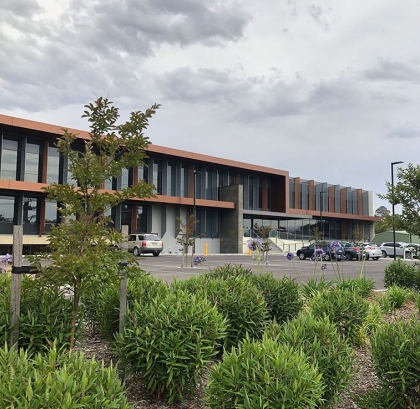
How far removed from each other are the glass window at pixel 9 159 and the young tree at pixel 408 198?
32.3m

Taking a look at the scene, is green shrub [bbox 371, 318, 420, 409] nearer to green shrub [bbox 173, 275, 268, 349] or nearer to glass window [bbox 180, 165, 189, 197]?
green shrub [bbox 173, 275, 268, 349]

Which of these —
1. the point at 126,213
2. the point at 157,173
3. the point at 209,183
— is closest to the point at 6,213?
the point at 126,213

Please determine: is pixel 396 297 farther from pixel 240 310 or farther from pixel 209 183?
pixel 209 183

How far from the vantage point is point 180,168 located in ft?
154

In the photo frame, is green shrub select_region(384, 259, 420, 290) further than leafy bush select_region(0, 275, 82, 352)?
Yes

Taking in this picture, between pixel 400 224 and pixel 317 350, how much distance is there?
752 cm

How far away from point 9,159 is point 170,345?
117 feet

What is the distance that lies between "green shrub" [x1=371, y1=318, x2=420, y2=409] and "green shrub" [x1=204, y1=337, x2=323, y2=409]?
1.03 meters

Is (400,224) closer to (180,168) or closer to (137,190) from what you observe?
(137,190)

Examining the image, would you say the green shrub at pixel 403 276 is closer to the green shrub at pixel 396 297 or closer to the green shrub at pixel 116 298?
the green shrub at pixel 396 297

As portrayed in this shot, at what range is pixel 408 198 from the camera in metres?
10.5

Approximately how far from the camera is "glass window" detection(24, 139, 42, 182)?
3662 cm

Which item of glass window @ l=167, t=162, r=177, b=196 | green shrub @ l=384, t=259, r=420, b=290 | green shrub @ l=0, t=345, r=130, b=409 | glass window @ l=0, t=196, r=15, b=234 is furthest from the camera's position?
glass window @ l=167, t=162, r=177, b=196

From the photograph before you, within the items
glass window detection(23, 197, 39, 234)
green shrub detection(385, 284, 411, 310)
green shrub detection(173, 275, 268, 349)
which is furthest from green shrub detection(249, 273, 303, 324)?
glass window detection(23, 197, 39, 234)
